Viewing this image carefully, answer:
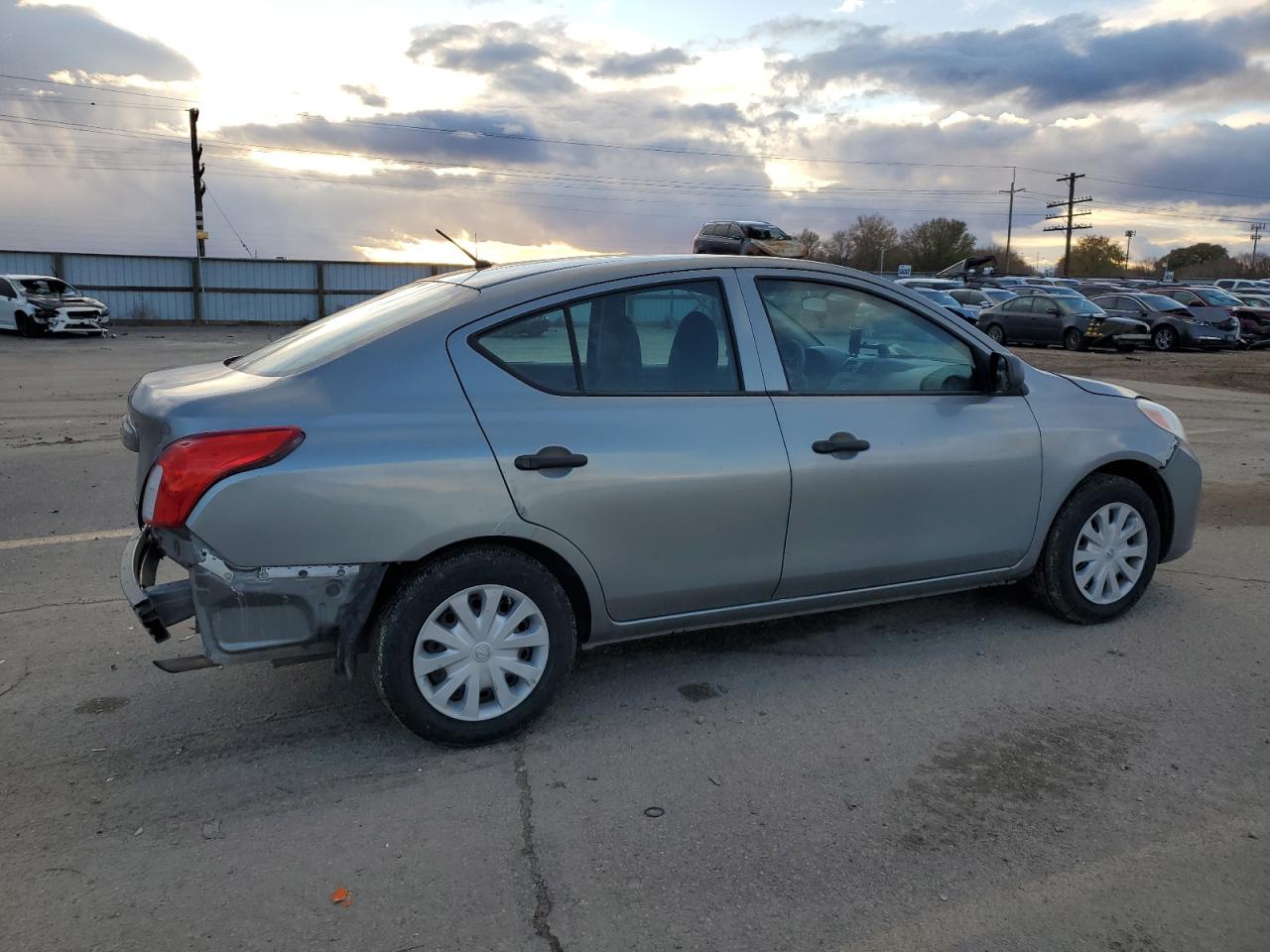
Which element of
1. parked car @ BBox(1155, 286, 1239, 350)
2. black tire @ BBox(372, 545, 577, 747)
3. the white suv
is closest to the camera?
black tire @ BBox(372, 545, 577, 747)

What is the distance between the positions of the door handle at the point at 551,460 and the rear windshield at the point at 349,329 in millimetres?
658

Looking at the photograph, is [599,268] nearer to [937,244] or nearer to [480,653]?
[480,653]

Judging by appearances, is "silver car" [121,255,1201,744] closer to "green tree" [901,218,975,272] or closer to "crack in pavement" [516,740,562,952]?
"crack in pavement" [516,740,562,952]

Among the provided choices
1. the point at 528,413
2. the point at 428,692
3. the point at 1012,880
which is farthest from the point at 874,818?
the point at 528,413

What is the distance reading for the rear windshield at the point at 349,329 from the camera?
360 cm

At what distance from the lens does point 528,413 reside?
351cm

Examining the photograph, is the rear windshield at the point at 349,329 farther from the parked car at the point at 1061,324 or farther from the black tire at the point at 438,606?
the parked car at the point at 1061,324

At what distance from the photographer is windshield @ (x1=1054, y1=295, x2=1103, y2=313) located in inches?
1034

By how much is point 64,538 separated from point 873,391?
→ 4863 millimetres

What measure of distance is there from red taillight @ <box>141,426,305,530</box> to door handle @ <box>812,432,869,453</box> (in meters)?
1.91

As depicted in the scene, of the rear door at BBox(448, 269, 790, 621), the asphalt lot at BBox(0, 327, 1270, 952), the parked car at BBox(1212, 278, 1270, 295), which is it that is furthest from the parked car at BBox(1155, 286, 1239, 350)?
the parked car at BBox(1212, 278, 1270, 295)

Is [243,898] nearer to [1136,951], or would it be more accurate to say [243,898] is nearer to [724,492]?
[724,492]

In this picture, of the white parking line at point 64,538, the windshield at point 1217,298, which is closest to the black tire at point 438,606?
the white parking line at point 64,538

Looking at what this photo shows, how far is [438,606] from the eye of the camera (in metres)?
3.39
